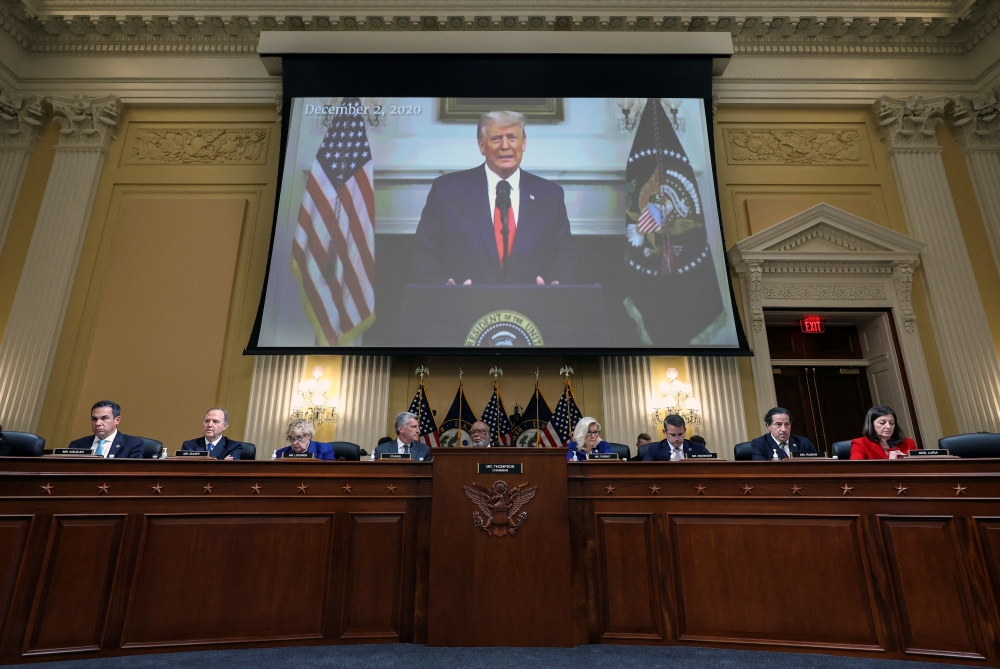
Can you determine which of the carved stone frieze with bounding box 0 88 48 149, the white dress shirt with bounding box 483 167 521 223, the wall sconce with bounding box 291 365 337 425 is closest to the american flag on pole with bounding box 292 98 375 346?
the wall sconce with bounding box 291 365 337 425

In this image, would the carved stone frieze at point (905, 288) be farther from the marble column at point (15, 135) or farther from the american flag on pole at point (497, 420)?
the marble column at point (15, 135)

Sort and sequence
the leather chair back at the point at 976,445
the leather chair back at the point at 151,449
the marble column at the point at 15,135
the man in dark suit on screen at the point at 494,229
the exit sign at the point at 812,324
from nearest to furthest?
the leather chair back at the point at 976,445
the leather chair back at the point at 151,449
the man in dark suit on screen at the point at 494,229
the exit sign at the point at 812,324
the marble column at the point at 15,135

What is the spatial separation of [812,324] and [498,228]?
419cm

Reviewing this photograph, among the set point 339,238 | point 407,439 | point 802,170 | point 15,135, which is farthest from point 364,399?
point 802,170

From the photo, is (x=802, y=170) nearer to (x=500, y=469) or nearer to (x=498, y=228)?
(x=498, y=228)

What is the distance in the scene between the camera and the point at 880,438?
391cm

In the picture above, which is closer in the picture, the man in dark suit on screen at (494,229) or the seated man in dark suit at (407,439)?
the seated man in dark suit at (407,439)

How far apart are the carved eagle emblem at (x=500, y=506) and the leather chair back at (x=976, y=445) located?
2293 mm

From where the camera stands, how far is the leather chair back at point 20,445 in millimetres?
3119

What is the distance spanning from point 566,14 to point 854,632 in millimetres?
7769

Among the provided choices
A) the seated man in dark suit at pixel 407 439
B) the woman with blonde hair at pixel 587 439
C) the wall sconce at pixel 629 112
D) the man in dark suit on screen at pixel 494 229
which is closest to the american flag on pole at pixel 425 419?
the seated man in dark suit at pixel 407 439

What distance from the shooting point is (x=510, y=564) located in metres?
2.96

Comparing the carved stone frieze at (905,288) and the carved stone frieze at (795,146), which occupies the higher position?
the carved stone frieze at (795,146)

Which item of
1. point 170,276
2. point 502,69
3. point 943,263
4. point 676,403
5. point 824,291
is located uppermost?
point 502,69
